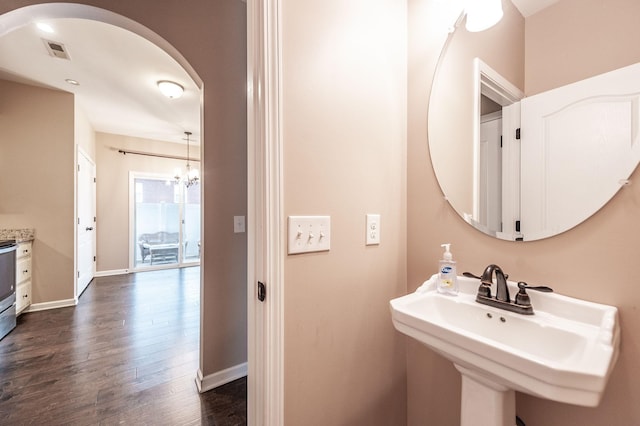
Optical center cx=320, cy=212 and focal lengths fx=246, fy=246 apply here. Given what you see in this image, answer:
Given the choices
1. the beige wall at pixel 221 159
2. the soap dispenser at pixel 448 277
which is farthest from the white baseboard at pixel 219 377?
the soap dispenser at pixel 448 277

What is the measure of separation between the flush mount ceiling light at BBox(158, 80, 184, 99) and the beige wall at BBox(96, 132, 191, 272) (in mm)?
2546

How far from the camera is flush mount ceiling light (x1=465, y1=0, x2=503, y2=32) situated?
909 mm

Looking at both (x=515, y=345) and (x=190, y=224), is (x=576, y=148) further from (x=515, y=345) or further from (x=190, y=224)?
(x=190, y=224)

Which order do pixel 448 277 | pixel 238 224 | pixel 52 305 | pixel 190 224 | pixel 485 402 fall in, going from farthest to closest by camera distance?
pixel 190 224
pixel 52 305
pixel 238 224
pixel 448 277
pixel 485 402

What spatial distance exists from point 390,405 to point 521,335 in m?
0.67

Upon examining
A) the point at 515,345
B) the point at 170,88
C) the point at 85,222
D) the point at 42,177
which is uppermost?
the point at 170,88

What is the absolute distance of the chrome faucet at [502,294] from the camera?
76 cm

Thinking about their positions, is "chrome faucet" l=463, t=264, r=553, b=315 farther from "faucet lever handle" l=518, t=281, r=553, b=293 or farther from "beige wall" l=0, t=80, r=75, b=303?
"beige wall" l=0, t=80, r=75, b=303

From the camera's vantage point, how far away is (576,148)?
2.48 ft

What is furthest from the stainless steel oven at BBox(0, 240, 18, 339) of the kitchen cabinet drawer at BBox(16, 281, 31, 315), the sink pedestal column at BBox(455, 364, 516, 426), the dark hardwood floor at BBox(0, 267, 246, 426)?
the sink pedestal column at BBox(455, 364, 516, 426)

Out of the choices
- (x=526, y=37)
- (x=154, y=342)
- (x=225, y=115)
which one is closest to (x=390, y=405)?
(x=526, y=37)

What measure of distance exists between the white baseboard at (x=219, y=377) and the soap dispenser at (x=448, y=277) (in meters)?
1.68

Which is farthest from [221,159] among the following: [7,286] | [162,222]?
[162,222]

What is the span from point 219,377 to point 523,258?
2.00m
